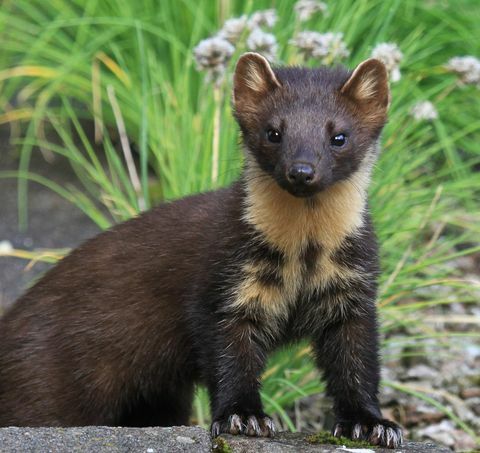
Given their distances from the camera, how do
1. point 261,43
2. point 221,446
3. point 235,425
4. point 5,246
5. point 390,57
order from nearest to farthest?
point 221,446 < point 235,425 < point 390,57 < point 261,43 < point 5,246

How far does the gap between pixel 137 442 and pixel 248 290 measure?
81 cm

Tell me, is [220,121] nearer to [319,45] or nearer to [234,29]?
[234,29]

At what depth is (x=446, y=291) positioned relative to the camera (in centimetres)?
751

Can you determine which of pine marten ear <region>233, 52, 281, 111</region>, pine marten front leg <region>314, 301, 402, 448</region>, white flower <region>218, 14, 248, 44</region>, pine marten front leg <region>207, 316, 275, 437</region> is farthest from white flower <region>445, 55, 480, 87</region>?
pine marten front leg <region>207, 316, 275, 437</region>

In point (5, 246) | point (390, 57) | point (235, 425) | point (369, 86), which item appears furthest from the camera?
point (5, 246)

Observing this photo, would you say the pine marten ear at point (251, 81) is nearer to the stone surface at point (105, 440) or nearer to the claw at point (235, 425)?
the claw at point (235, 425)

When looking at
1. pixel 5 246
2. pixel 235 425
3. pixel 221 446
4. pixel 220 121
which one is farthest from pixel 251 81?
pixel 5 246

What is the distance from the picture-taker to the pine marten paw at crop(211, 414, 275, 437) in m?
4.30

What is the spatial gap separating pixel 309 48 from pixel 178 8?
241 cm

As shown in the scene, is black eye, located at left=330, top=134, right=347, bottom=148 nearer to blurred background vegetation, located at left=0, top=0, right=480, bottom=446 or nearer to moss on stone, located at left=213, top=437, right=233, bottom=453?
moss on stone, located at left=213, top=437, right=233, bottom=453

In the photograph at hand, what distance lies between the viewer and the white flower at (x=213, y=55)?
5848mm

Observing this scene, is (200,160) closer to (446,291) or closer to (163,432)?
(446,291)

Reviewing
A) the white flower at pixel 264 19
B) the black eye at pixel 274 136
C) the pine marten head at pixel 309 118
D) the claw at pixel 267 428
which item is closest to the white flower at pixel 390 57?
the white flower at pixel 264 19

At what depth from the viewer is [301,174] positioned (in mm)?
4129
